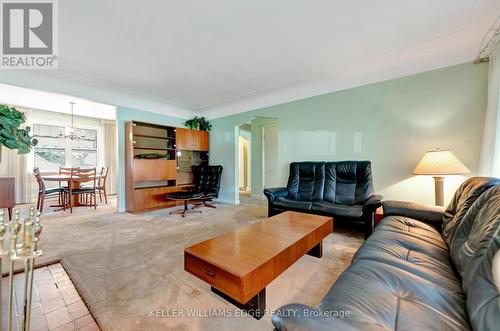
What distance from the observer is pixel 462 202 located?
1.66 metres

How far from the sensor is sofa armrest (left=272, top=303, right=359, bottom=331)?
2.08 ft

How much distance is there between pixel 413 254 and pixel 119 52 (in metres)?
3.71

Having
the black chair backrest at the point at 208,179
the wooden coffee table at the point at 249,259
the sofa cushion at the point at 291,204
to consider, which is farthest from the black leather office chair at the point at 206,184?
the wooden coffee table at the point at 249,259

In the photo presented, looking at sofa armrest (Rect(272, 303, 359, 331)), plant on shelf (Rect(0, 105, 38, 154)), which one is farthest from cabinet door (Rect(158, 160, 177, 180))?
sofa armrest (Rect(272, 303, 359, 331))

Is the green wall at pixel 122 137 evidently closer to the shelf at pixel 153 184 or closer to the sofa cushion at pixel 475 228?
the shelf at pixel 153 184

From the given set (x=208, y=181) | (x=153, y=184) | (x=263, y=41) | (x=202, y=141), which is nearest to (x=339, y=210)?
(x=263, y=41)

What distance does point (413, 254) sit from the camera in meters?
1.35

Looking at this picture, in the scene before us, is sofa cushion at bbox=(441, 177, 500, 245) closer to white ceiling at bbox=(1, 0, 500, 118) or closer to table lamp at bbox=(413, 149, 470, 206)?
table lamp at bbox=(413, 149, 470, 206)

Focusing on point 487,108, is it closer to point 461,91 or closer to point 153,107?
point 461,91

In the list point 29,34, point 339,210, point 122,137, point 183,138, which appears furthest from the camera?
point 183,138

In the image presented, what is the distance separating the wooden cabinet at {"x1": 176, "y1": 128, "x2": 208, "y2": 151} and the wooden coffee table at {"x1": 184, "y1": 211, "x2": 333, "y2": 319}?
355cm

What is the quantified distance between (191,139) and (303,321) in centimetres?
492

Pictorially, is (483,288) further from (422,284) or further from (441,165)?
(441,165)

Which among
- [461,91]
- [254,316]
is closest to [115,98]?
[254,316]
